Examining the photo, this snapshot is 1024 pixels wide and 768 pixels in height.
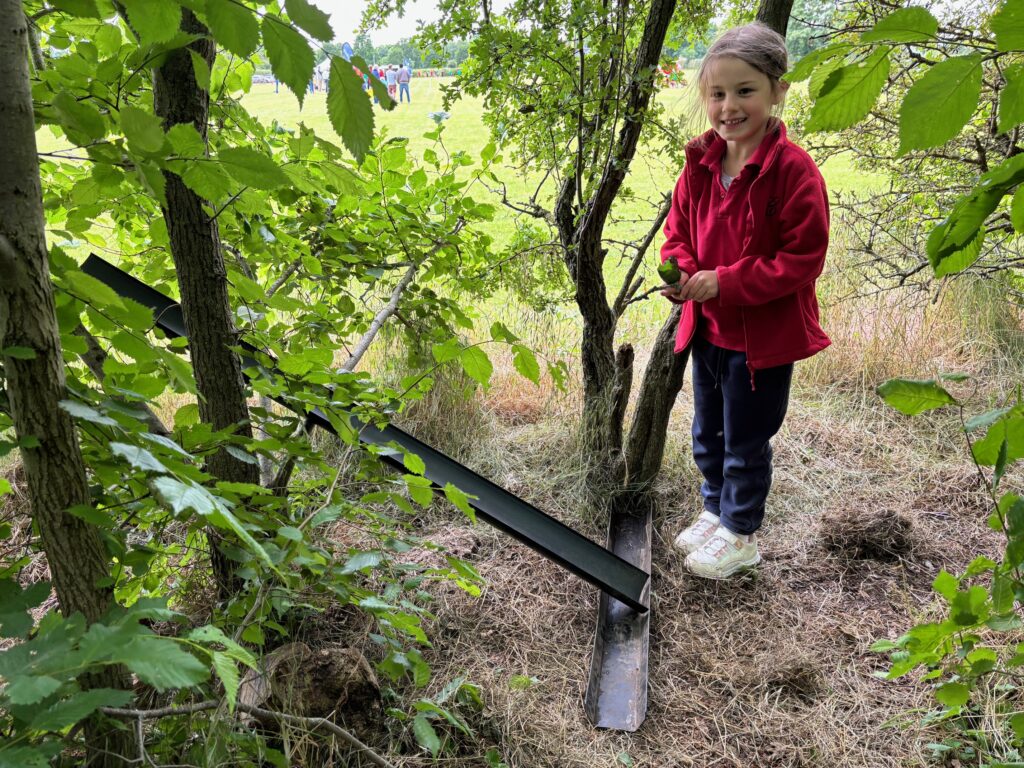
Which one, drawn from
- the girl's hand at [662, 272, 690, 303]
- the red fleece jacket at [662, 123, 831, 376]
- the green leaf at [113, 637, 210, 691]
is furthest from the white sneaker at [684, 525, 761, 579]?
the green leaf at [113, 637, 210, 691]

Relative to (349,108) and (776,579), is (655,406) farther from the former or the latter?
(349,108)

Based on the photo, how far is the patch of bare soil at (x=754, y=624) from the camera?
1.72 m

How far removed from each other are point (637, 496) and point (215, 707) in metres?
1.88

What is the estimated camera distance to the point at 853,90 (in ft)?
2.42

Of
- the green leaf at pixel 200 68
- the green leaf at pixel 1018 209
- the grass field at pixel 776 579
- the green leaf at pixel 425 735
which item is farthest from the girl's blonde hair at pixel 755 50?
the green leaf at pixel 425 735

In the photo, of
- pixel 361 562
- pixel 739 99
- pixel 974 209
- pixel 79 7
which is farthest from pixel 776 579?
pixel 79 7

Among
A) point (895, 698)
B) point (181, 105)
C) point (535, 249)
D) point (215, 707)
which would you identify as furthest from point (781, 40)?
point (215, 707)

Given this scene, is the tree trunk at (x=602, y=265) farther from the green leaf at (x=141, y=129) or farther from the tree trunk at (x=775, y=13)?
the green leaf at (x=141, y=129)

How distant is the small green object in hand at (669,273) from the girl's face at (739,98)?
407 mm

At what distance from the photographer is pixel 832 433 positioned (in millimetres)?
3182

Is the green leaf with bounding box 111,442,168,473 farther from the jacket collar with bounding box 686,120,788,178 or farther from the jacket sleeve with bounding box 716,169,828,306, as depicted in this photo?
the jacket collar with bounding box 686,120,788,178

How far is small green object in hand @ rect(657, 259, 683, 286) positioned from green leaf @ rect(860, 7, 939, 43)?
1.35m

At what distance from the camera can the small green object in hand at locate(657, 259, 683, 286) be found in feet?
6.52

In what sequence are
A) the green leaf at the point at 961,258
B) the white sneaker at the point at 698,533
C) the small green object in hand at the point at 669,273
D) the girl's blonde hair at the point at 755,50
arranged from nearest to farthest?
the green leaf at the point at 961,258 → the girl's blonde hair at the point at 755,50 → the small green object in hand at the point at 669,273 → the white sneaker at the point at 698,533
